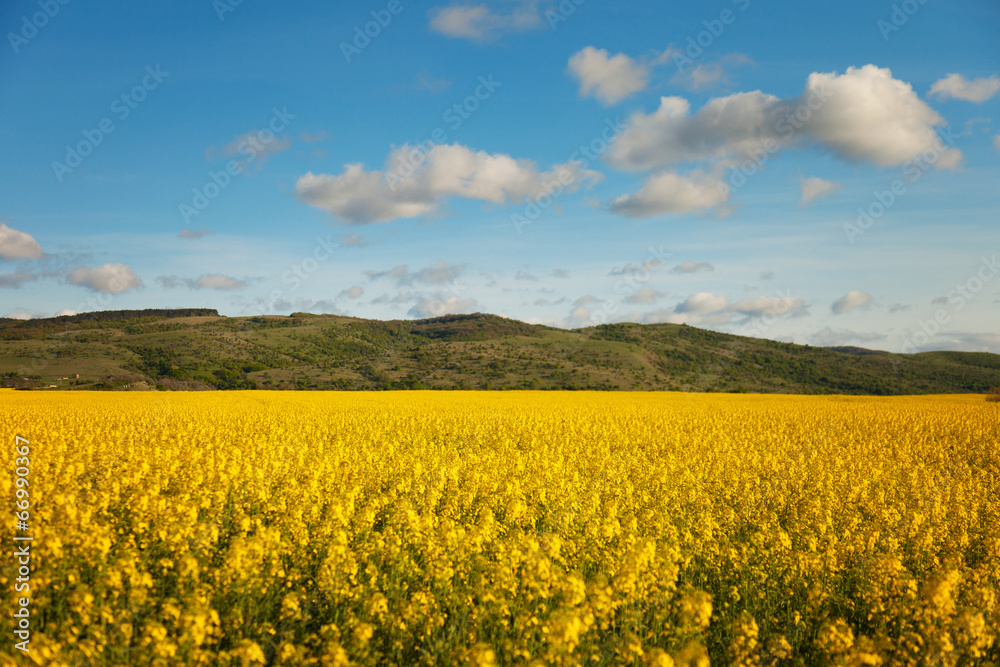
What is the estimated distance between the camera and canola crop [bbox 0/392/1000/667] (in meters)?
4.38

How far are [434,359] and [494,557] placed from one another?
111619mm

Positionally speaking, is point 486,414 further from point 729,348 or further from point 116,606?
point 729,348

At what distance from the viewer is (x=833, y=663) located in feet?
15.2

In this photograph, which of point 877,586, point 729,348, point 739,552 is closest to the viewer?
point 877,586

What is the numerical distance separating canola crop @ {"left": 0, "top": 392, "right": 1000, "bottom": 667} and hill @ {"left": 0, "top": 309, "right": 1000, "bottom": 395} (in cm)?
6274

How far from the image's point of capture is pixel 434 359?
116812 mm

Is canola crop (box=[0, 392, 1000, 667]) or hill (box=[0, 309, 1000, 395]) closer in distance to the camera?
canola crop (box=[0, 392, 1000, 667])

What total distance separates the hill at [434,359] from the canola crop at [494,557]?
206 feet

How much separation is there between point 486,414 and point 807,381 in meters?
115

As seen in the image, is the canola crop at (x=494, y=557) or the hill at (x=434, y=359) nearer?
the canola crop at (x=494, y=557)

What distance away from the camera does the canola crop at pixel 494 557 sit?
4375mm

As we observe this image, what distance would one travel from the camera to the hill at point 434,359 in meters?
90.7

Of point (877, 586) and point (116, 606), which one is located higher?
point (116, 606)

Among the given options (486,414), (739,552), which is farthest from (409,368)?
(739,552)
